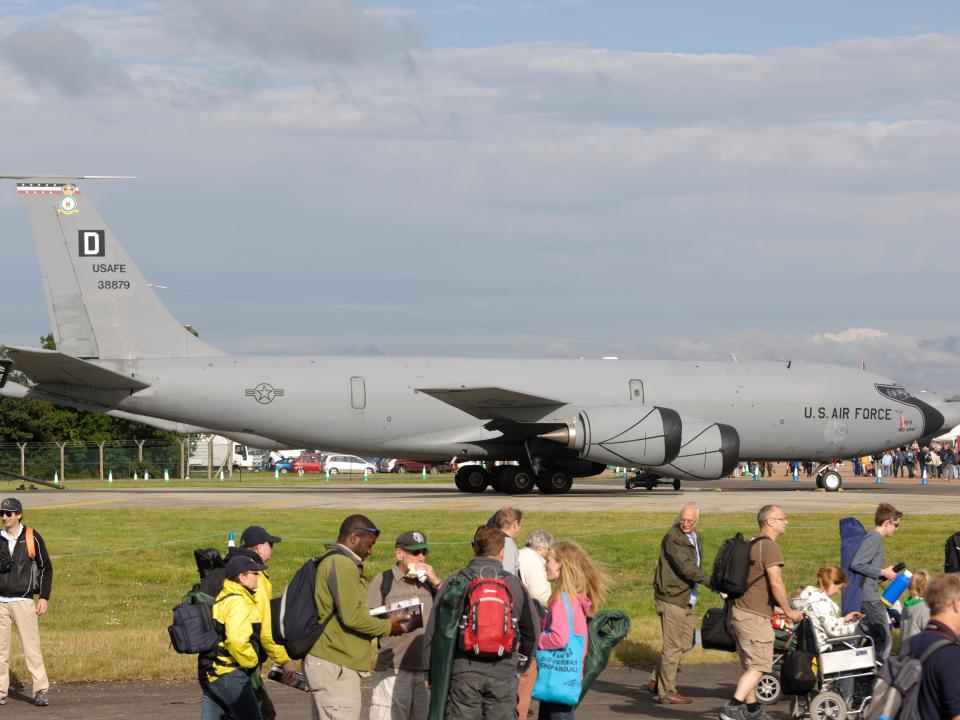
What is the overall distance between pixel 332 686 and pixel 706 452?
85.3ft

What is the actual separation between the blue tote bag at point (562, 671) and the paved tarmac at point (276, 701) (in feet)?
9.42

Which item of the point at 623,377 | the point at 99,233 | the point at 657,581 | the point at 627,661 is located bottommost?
the point at 627,661

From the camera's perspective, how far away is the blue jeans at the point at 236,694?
815cm

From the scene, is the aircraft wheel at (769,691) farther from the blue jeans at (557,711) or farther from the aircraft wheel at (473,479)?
the aircraft wheel at (473,479)

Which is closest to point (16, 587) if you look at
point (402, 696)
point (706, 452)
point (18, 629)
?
point (18, 629)

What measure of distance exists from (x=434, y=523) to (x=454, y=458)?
10747mm

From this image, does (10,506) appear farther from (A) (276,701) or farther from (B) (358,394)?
(B) (358,394)

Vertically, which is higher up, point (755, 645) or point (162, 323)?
point (162, 323)

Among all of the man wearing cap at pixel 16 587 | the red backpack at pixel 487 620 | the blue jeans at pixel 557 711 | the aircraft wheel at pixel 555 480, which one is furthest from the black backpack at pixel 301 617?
the aircraft wheel at pixel 555 480

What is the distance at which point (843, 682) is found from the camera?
10070 mm

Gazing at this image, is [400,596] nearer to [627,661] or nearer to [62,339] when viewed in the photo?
[627,661]

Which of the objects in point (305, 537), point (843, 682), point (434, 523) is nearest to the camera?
point (843, 682)

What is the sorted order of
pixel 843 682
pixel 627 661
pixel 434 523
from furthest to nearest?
pixel 434 523, pixel 627 661, pixel 843 682

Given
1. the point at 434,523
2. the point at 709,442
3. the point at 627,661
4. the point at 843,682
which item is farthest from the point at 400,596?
the point at 709,442
